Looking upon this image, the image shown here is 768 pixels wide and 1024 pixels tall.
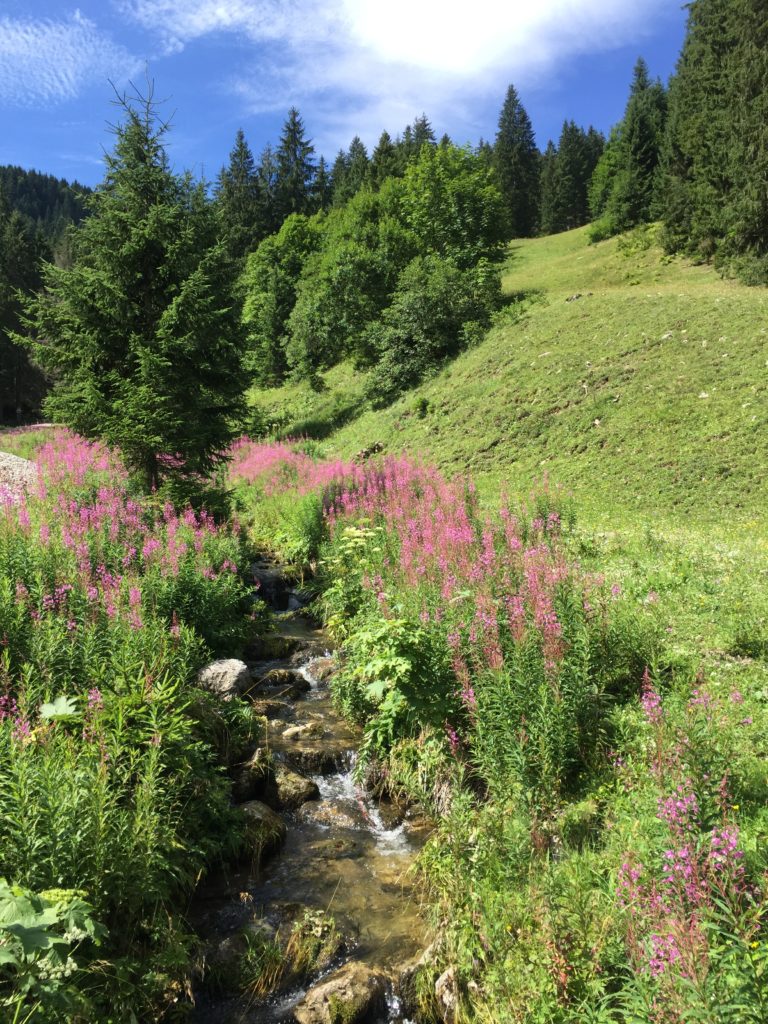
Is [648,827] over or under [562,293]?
under

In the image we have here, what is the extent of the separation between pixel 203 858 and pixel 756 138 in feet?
120

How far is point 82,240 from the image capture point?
40.2 ft

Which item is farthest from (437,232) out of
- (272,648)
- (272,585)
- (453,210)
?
(272,648)

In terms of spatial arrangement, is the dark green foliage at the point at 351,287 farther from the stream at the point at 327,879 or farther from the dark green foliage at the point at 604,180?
the dark green foliage at the point at 604,180

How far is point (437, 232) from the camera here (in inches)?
1437

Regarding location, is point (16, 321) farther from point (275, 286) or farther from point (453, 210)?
point (453, 210)

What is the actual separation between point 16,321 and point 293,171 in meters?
39.2

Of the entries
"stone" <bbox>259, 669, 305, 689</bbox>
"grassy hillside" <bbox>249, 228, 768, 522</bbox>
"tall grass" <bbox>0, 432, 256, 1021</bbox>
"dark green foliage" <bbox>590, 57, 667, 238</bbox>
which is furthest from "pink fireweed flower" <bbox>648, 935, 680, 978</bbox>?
"dark green foliage" <bbox>590, 57, 667, 238</bbox>

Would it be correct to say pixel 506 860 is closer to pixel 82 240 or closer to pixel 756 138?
→ pixel 82 240

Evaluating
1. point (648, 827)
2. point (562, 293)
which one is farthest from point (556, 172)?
point (648, 827)

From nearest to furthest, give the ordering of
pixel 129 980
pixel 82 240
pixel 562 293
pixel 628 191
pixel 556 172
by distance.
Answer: pixel 129 980
pixel 82 240
pixel 562 293
pixel 628 191
pixel 556 172

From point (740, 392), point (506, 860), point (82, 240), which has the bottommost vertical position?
point (506, 860)

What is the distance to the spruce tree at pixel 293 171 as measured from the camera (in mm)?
71000

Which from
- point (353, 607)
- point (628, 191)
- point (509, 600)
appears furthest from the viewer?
point (628, 191)
